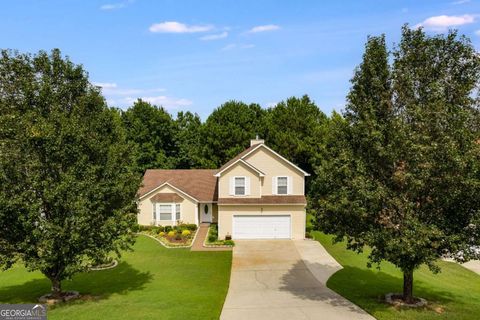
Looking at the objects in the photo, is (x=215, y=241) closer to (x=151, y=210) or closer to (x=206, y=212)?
(x=206, y=212)

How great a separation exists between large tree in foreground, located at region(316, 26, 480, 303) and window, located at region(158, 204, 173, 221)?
78.1ft

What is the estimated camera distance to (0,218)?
57.1 ft

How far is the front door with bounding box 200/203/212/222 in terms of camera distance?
4081cm

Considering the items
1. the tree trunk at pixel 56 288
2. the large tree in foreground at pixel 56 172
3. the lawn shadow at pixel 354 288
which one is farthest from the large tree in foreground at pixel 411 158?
the tree trunk at pixel 56 288

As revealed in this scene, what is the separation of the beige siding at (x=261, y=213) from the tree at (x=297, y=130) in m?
15.7

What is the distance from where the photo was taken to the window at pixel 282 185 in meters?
36.3

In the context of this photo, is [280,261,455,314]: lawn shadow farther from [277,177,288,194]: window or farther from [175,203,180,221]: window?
[175,203,180,221]: window

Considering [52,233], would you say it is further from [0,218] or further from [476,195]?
[476,195]

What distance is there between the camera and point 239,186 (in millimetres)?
35719

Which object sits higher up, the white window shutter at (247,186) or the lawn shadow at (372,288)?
the white window shutter at (247,186)

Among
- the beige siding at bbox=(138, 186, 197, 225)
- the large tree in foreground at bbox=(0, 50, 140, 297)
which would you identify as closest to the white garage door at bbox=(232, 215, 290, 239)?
the beige siding at bbox=(138, 186, 197, 225)

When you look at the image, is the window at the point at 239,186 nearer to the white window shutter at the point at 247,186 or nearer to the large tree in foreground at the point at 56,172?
the white window shutter at the point at 247,186

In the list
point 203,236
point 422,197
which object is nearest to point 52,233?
point 422,197

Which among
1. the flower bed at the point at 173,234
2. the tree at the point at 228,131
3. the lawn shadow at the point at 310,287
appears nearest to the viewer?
the lawn shadow at the point at 310,287
